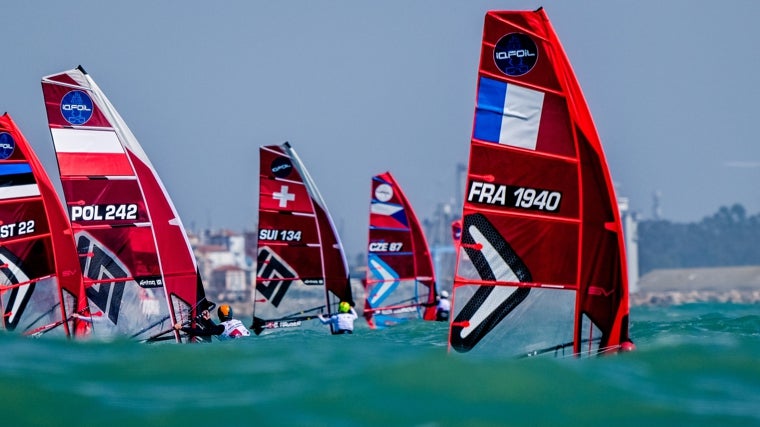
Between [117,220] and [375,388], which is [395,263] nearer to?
[117,220]

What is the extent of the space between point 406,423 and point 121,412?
2134 mm

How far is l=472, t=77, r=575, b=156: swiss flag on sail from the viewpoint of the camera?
11.9m

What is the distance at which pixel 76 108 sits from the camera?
16.6 meters

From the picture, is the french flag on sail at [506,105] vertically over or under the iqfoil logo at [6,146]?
over

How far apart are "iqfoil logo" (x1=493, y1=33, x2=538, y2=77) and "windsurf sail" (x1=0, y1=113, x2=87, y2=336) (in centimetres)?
875

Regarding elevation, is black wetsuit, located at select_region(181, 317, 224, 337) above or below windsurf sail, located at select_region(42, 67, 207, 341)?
below

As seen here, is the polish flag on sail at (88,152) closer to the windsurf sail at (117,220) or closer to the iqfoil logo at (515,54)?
the windsurf sail at (117,220)

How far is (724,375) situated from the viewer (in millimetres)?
10695

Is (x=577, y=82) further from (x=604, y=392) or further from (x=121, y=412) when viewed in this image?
(x=121, y=412)

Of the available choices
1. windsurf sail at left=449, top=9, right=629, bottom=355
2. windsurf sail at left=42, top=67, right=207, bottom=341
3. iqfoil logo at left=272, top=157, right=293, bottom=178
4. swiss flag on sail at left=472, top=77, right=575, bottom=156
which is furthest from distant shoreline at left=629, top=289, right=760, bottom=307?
swiss flag on sail at left=472, top=77, right=575, bottom=156

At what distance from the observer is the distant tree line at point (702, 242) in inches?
6875

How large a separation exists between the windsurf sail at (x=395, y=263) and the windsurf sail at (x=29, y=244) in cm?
1042

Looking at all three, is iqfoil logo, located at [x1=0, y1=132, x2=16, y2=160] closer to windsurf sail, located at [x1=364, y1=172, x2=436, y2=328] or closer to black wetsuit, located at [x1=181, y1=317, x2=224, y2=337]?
black wetsuit, located at [x1=181, y1=317, x2=224, y2=337]

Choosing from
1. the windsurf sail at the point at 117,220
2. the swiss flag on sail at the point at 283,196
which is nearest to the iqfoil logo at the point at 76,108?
the windsurf sail at the point at 117,220
